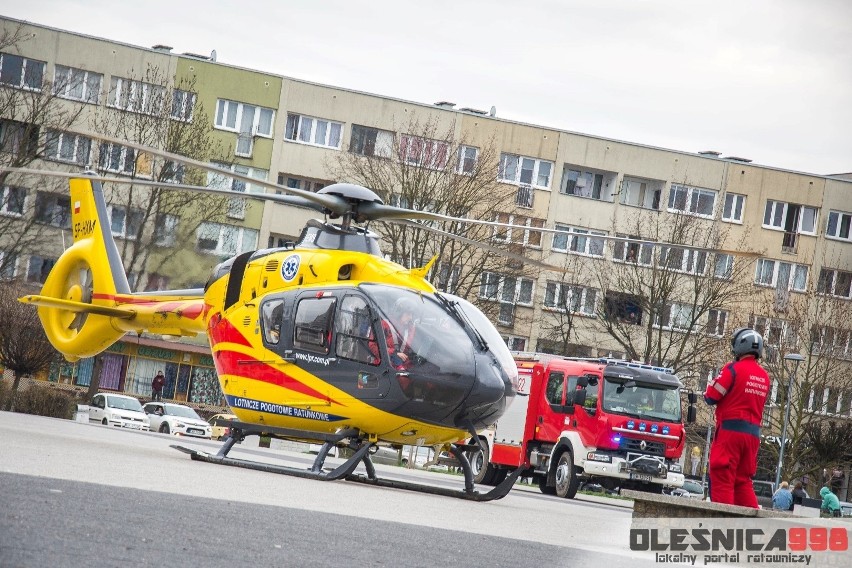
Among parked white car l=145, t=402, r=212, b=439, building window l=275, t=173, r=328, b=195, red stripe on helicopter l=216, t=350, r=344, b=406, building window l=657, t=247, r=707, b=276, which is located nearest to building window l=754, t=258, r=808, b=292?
building window l=657, t=247, r=707, b=276

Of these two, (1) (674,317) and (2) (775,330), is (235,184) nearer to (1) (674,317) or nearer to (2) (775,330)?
(1) (674,317)

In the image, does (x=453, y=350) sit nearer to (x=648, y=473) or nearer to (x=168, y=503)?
(x=168, y=503)

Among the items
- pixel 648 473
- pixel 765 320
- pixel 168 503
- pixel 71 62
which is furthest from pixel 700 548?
Result: pixel 71 62

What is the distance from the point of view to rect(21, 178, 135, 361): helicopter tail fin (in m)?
20.1

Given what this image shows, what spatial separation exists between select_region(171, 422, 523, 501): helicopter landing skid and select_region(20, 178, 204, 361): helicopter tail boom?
112 inches

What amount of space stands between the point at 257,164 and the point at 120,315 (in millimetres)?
35225

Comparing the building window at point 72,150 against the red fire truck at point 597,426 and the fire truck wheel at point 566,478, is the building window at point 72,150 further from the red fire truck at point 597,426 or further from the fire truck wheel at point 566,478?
the fire truck wheel at point 566,478

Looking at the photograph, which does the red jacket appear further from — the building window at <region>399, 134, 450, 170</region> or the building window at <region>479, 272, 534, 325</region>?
the building window at <region>479, 272, 534, 325</region>

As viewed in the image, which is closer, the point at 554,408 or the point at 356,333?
the point at 356,333

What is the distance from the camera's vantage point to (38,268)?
42.4m

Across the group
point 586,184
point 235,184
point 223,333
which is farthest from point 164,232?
point 586,184

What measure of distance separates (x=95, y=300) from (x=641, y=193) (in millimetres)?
42125

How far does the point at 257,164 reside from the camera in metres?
54.5

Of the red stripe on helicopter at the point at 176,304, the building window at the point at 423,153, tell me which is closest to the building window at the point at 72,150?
the building window at the point at 423,153
